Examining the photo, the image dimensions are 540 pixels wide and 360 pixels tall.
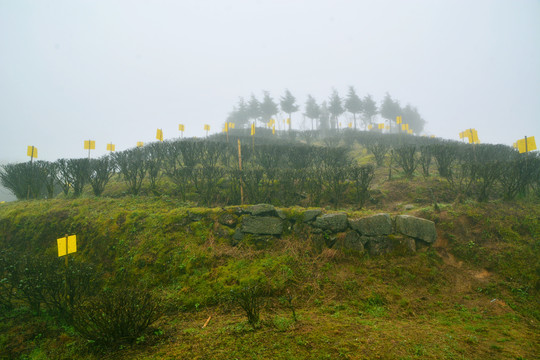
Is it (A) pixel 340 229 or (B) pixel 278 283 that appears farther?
(A) pixel 340 229

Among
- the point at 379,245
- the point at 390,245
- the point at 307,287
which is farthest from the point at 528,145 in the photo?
the point at 307,287

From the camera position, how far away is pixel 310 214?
218 inches

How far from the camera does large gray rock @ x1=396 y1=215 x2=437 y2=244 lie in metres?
5.12

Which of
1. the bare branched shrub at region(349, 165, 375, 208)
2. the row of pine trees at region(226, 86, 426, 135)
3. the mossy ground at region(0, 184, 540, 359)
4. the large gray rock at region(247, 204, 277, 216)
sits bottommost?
the mossy ground at region(0, 184, 540, 359)

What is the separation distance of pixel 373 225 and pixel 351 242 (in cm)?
65

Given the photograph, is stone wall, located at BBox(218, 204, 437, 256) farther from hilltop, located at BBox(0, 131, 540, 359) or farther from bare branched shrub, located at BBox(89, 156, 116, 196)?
bare branched shrub, located at BBox(89, 156, 116, 196)

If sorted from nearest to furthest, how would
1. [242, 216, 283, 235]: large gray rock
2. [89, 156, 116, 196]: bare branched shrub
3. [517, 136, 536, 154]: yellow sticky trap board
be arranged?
[242, 216, 283, 235]: large gray rock < [517, 136, 536, 154]: yellow sticky trap board < [89, 156, 116, 196]: bare branched shrub

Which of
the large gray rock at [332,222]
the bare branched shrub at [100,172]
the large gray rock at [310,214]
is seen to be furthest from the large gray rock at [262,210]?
the bare branched shrub at [100,172]

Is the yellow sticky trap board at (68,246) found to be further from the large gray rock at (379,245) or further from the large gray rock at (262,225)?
the large gray rock at (379,245)

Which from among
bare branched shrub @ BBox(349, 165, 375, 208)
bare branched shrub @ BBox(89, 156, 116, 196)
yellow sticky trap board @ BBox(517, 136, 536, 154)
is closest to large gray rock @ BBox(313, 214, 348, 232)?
bare branched shrub @ BBox(349, 165, 375, 208)

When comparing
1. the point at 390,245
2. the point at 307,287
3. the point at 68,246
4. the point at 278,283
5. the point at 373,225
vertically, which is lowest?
the point at 307,287

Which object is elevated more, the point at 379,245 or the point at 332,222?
the point at 332,222

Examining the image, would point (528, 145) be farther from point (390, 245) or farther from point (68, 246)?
point (68, 246)

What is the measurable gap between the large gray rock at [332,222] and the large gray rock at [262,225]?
3.01 feet
